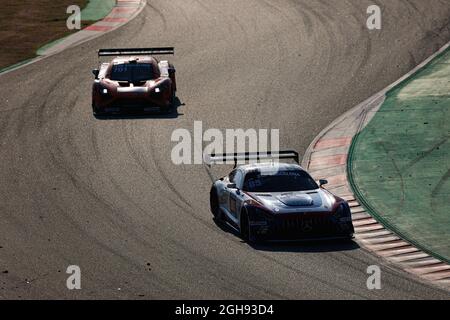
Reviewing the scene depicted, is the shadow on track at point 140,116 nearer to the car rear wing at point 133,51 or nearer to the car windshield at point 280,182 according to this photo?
the car rear wing at point 133,51

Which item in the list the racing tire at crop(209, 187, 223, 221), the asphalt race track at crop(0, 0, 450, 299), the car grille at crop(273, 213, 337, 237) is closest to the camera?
the asphalt race track at crop(0, 0, 450, 299)

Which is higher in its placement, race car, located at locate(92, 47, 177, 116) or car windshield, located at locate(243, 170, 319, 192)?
race car, located at locate(92, 47, 177, 116)

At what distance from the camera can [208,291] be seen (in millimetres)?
16625

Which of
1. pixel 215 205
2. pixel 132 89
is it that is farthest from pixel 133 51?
pixel 215 205

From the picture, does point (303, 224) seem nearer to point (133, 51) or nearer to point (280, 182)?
point (280, 182)

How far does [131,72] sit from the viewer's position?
99.3ft

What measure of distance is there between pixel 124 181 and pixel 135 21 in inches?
615

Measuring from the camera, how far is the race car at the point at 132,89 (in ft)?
96.6

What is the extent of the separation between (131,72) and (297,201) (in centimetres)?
1138

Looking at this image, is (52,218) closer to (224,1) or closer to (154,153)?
(154,153)

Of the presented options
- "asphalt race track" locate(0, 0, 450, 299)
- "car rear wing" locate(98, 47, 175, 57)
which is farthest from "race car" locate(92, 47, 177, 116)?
"asphalt race track" locate(0, 0, 450, 299)

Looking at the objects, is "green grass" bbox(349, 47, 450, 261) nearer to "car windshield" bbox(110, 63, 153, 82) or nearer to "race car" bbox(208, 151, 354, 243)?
"race car" bbox(208, 151, 354, 243)

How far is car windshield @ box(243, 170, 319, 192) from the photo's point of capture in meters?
20.7
